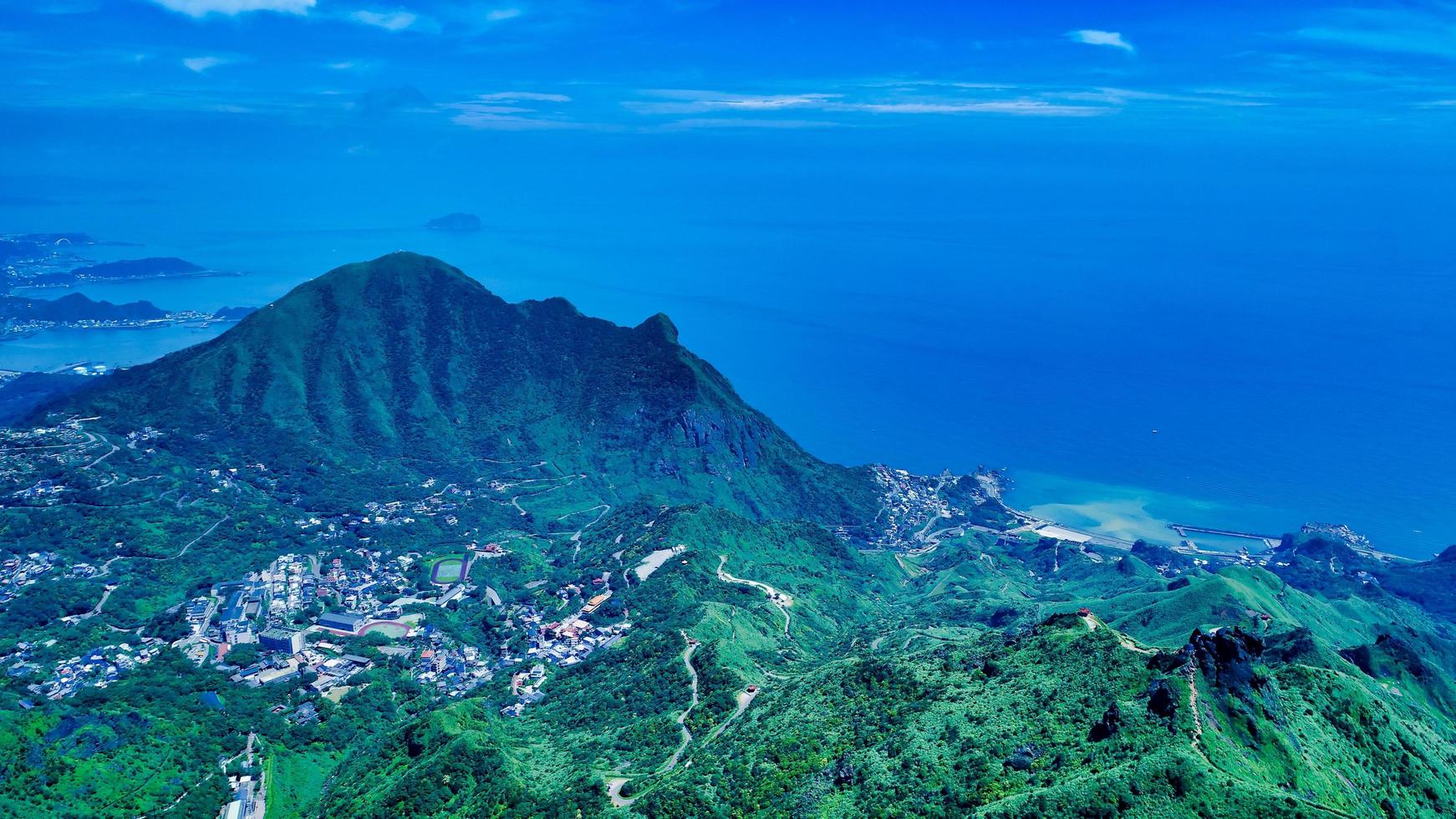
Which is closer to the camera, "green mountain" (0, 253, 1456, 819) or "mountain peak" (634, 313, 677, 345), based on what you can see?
"green mountain" (0, 253, 1456, 819)

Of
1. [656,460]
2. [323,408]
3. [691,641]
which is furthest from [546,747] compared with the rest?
[323,408]

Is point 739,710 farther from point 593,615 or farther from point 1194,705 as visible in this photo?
point 1194,705

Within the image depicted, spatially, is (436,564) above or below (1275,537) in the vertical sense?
above

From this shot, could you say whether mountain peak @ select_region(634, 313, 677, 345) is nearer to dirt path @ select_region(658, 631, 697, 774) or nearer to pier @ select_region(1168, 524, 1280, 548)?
dirt path @ select_region(658, 631, 697, 774)

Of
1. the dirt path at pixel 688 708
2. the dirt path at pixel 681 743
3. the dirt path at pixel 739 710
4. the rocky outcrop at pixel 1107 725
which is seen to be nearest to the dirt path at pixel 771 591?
the dirt path at pixel 688 708

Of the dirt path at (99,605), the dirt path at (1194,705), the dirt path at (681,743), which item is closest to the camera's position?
the dirt path at (1194,705)

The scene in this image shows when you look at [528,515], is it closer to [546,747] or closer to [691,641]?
[691,641]

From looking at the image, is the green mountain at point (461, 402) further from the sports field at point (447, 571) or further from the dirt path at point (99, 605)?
the dirt path at point (99, 605)

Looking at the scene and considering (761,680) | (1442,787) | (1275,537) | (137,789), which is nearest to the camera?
(1442,787)

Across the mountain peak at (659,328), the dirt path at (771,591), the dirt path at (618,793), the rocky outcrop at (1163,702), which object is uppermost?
the rocky outcrop at (1163,702)

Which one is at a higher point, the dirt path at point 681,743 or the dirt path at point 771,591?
the dirt path at point 681,743

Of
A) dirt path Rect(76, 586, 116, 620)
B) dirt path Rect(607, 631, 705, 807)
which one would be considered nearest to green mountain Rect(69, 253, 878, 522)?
dirt path Rect(76, 586, 116, 620)
